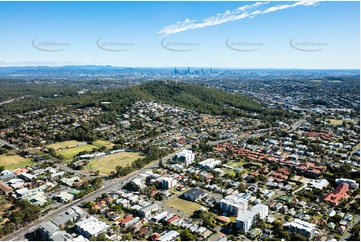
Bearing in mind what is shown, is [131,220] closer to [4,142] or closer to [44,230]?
[44,230]

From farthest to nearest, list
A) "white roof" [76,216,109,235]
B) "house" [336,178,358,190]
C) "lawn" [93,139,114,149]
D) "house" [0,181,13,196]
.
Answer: "lawn" [93,139,114,149] < "house" [336,178,358,190] < "house" [0,181,13,196] < "white roof" [76,216,109,235]

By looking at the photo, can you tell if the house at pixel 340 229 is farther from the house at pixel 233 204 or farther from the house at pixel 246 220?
the house at pixel 233 204

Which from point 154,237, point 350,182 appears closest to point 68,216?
point 154,237

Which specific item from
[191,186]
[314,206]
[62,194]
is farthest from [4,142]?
[314,206]

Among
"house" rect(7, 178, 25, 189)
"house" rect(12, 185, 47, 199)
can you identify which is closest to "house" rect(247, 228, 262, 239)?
"house" rect(12, 185, 47, 199)

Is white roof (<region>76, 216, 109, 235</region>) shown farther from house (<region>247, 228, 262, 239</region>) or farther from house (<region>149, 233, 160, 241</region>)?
house (<region>247, 228, 262, 239</region>)
